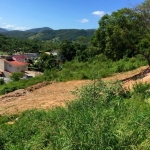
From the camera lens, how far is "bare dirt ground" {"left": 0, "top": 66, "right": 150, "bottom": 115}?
21.7 ft

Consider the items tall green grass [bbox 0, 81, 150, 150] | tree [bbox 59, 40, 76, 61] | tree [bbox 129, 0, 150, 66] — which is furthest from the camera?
tree [bbox 59, 40, 76, 61]

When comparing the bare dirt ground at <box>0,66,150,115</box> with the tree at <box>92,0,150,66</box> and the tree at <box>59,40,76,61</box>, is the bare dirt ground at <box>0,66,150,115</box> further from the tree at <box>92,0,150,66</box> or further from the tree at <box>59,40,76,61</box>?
the tree at <box>59,40,76,61</box>

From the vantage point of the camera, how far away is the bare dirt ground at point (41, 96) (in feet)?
21.7

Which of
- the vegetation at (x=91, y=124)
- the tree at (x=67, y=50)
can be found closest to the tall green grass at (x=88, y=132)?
the vegetation at (x=91, y=124)

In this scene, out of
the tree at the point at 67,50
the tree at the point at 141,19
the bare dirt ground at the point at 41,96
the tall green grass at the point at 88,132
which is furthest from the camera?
the tree at the point at 67,50

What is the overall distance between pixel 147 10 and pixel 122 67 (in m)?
3.09

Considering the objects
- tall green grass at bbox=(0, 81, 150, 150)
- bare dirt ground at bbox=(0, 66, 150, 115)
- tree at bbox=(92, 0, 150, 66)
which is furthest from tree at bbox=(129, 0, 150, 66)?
tall green grass at bbox=(0, 81, 150, 150)

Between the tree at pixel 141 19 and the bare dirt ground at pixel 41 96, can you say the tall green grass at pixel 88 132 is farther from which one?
the tree at pixel 141 19

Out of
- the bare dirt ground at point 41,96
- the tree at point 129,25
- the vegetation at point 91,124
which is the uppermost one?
the tree at point 129,25

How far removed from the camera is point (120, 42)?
9.35 meters

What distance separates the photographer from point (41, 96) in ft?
26.0

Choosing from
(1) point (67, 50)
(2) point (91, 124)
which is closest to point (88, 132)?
(2) point (91, 124)

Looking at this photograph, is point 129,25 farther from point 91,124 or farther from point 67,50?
point 67,50

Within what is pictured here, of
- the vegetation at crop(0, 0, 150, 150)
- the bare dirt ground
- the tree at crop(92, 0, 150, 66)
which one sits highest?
the tree at crop(92, 0, 150, 66)
